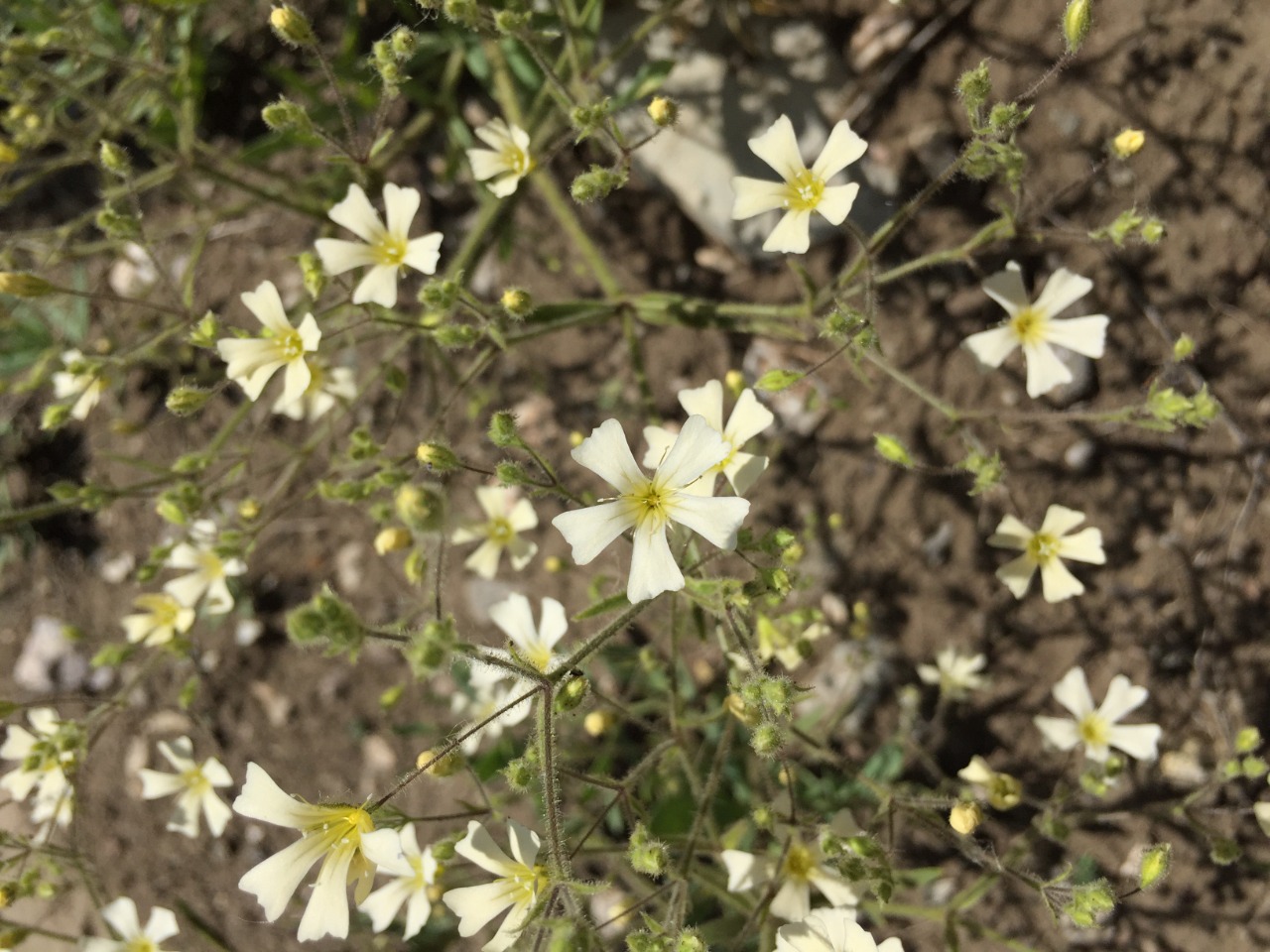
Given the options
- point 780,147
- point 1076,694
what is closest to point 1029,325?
point 780,147

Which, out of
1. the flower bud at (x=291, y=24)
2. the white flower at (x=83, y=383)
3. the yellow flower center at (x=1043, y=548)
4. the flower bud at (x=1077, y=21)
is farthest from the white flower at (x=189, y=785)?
the flower bud at (x=1077, y=21)

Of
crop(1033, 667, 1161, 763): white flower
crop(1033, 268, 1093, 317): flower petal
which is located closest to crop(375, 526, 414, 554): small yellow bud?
crop(1033, 268, 1093, 317): flower petal

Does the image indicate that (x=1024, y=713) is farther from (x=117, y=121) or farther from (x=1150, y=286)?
(x=117, y=121)

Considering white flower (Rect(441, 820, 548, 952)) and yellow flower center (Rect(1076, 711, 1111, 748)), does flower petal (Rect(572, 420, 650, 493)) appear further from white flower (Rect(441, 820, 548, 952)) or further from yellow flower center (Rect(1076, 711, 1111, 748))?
yellow flower center (Rect(1076, 711, 1111, 748))

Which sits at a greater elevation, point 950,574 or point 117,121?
point 117,121

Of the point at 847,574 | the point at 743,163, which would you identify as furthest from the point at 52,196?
the point at 847,574
